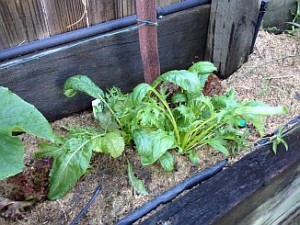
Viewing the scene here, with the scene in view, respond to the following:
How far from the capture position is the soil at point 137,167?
112 cm

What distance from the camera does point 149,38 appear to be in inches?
50.1

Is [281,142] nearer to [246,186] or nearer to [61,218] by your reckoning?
[246,186]

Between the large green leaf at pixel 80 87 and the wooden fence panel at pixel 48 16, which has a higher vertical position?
the wooden fence panel at pixel 48 16

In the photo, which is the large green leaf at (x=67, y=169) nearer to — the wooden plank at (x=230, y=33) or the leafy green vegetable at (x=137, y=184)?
the leafy green vegetable at (x=137, y=184)

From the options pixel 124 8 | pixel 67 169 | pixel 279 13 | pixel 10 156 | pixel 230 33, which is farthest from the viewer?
pixel 279 13

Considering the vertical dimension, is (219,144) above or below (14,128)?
below

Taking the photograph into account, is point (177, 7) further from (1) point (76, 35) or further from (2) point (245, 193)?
(2) point (245, 193)

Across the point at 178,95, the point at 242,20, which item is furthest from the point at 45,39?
the point at 242,20

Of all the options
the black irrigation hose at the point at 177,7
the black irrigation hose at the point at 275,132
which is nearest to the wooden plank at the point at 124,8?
the black irrigation hose at the point at 177,7

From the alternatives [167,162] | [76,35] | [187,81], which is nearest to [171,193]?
[167,162]

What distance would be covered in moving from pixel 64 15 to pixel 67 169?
0.49 m

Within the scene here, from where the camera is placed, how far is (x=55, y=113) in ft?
4.64

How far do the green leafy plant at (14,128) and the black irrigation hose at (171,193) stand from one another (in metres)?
0.38

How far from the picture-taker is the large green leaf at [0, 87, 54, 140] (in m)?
0.84
